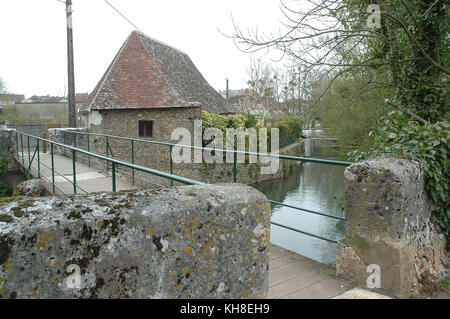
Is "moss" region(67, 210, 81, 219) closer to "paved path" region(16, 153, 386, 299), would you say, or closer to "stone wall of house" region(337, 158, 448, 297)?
"paved path" region(16, 153, 386, 299)

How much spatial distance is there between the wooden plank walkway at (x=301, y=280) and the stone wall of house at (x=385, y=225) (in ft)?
0.61

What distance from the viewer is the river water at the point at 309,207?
35.0 feet

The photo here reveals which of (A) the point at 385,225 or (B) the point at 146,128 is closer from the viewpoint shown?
(A) the point at 385,225

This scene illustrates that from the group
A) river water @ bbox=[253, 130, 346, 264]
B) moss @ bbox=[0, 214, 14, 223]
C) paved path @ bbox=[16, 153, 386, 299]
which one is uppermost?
moss @ bbox=[0, 214, 14, 223]

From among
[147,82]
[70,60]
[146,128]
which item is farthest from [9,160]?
[147,82]

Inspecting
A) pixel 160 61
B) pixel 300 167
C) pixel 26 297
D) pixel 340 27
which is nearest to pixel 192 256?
pixel 26 297

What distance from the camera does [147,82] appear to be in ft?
59.4

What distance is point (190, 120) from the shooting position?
56.2 feet

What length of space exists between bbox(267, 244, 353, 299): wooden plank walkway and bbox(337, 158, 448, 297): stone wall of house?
185 mm

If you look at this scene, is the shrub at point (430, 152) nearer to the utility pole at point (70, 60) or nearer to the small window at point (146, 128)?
the utility pole at point (70, 60)

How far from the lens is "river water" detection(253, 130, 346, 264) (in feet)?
35.0

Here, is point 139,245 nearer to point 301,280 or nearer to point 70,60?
point 301,280

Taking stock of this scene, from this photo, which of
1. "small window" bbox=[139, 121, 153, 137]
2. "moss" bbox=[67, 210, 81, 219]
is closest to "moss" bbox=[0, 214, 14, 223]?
"moss" bbox=[67, 210, 81, 219]

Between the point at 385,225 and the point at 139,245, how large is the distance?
2612 mm
